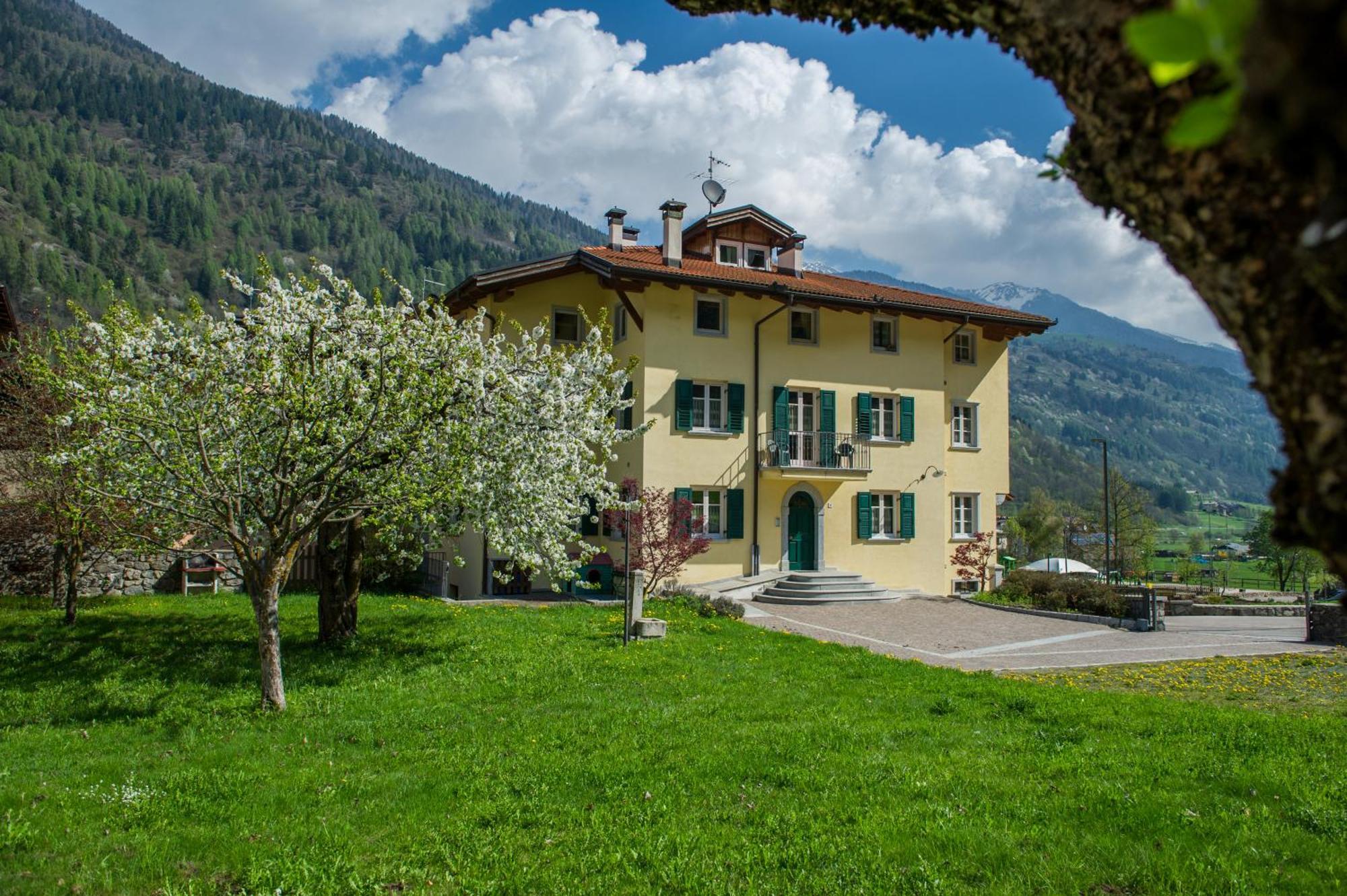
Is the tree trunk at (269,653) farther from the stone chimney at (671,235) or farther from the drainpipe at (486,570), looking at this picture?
the stone chimney at (671,235)

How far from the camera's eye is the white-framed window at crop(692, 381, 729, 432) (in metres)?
23.9

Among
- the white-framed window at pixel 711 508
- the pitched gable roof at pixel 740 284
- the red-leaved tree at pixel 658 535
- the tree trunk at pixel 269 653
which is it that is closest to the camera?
the tree trunk at pixel 269 653

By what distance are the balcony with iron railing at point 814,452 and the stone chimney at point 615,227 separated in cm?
790

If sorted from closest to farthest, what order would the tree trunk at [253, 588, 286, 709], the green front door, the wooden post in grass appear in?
the tree trunk at [253, 588, 286, 709], the wooden post in grass, the green front door

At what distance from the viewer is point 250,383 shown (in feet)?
33.5

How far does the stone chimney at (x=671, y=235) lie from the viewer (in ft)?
79.6

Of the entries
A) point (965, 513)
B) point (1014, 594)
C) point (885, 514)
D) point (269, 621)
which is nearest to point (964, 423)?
point (965, 513)

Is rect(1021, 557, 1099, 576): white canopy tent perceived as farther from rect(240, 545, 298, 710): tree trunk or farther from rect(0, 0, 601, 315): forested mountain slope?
rect(0, 0, 601, 315): forested mountain slope

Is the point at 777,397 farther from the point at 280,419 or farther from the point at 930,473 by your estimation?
the point at 280,419

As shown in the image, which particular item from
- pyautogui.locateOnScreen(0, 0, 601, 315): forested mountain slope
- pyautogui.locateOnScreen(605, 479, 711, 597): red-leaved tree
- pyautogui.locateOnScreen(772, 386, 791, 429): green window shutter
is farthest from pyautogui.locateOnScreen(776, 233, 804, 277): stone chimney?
pyautogui.locateOnScreen(0, 0, 601, 315): forested mountain slope

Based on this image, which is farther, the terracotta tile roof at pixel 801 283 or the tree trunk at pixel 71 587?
the terracotta tile roof at pixel 801 283

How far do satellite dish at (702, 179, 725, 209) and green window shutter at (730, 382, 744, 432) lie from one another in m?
7.43

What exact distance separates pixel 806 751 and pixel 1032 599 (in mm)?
17718

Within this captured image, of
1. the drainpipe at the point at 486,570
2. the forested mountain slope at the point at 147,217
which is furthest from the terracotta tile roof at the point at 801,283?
the forested mountain slope at the point at 147,217
